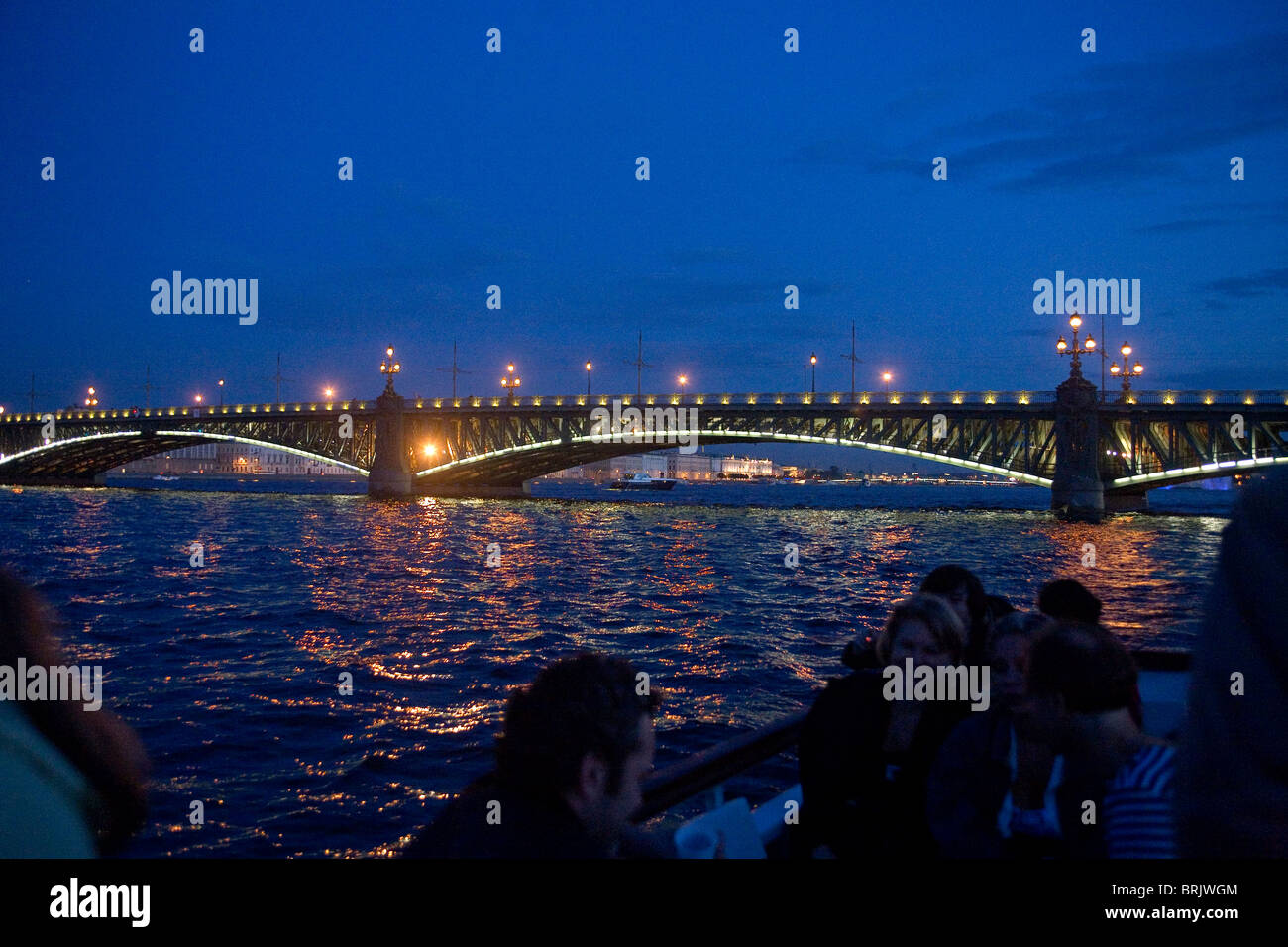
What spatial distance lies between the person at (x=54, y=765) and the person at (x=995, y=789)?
9.11ft

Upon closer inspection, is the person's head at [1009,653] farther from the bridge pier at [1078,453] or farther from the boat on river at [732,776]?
the bridge pier at [1078,453]

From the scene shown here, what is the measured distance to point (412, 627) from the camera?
1848 cm

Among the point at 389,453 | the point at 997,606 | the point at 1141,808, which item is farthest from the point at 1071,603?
the point at 389,453

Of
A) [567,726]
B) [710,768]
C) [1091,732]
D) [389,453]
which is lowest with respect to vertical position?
[710,768]

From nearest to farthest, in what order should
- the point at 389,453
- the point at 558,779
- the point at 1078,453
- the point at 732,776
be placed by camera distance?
the point at 558,779, the point at 732,776, the point at 1078,453, the point at 389,453

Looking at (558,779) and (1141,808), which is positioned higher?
(558,779)

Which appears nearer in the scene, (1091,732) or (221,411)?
(1091,732)

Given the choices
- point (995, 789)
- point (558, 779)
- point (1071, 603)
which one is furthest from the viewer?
point (1071, 603)

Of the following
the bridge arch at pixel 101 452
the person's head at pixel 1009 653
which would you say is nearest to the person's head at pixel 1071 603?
the person's head at pixel 1009 653

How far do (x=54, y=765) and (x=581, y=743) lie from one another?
1266 millimetres

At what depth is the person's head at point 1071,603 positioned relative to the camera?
526 cm

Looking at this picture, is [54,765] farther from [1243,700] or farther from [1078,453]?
[1078,453]

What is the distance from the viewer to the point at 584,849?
2.29 meters

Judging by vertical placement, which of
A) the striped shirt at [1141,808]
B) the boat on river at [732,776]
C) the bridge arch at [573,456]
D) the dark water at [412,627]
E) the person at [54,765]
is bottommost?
the dark water at [412,627]
